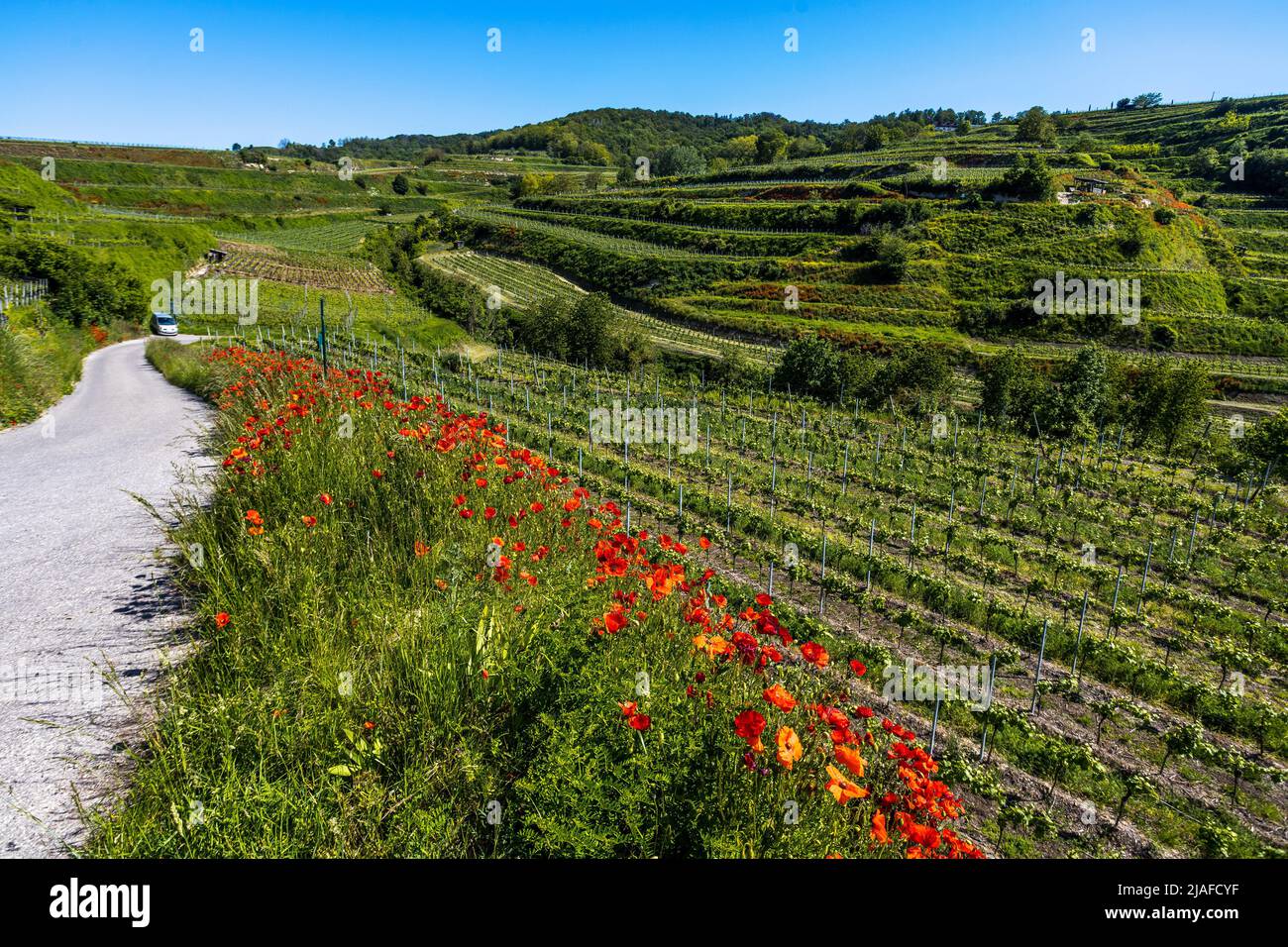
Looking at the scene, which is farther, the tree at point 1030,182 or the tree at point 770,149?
the tree at point 770,149

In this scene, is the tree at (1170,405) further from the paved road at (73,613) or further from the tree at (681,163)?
the tree at (681,163)

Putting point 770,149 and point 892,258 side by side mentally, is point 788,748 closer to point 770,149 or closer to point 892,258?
point 892,258

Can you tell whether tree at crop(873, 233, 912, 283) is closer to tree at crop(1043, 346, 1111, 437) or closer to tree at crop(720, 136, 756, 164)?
tree at crop(1043, 346, 1111, 437)

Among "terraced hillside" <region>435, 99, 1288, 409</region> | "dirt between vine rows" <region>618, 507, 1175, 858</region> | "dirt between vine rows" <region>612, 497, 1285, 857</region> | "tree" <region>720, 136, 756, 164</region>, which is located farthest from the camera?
"tree" <region>720, 136, 756, 164</region>

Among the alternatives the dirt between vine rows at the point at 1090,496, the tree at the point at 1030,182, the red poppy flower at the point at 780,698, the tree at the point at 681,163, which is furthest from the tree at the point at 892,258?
the tree at the point at 681,163

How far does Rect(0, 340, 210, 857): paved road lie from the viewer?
3.64m

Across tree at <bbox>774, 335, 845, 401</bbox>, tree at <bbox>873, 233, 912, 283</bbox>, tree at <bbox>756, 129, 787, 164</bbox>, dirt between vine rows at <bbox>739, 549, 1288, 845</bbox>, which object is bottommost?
dirt between vine rows at <bbox>739, 549, 1288, 845</bbox>

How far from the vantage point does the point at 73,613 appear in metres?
5.52

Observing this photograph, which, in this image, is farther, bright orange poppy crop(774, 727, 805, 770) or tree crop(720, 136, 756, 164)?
tree crop(720, 136, 756, 164)

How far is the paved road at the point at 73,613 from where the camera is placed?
3645 mm

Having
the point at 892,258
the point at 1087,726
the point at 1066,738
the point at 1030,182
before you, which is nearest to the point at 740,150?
the point at 1030,182

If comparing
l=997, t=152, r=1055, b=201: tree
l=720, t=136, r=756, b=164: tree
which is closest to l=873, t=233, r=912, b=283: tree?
l=997, t=152, r=1055, b=201: tree

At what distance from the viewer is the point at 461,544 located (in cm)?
582
